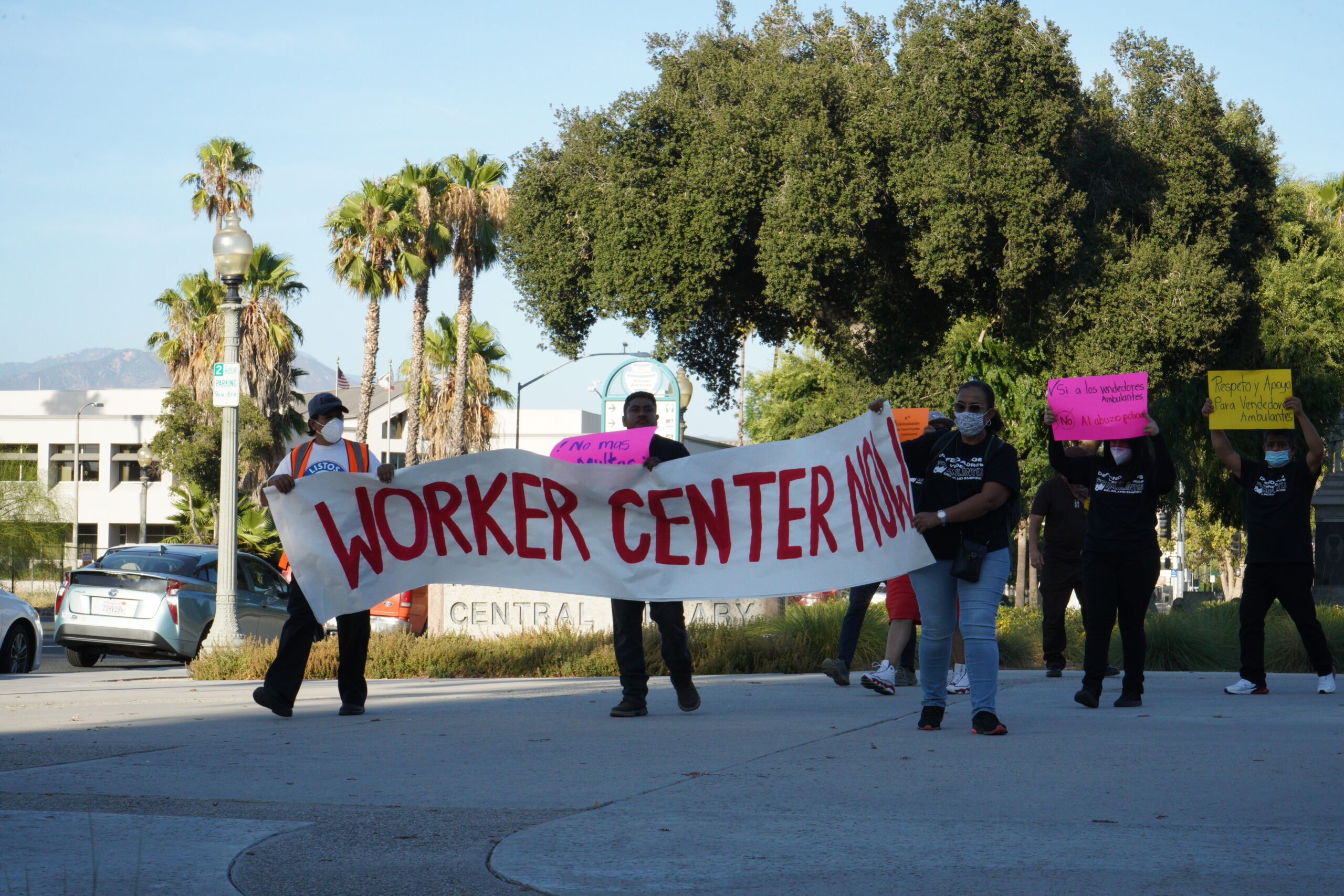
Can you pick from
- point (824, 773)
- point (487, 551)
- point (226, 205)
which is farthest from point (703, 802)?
point (226, 205)

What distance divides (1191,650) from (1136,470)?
498 cm

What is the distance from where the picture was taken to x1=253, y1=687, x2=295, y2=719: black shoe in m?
7.64

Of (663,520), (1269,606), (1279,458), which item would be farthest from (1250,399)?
(663,520)

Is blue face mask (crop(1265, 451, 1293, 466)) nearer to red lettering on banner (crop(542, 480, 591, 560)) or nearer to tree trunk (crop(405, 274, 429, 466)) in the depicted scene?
red lettering on banner (crop(542, 480, 591, 560))

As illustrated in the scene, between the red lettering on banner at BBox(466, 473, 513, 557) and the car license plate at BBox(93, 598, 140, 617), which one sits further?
the car license plate at BBox(93, 598, 140, 617)

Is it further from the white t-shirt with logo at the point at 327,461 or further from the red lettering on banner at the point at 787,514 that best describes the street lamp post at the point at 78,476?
the red lettering on banner at the point at 787,514

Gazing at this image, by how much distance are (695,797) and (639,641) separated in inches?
106

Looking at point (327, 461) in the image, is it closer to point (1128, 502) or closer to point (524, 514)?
point (524, 514)

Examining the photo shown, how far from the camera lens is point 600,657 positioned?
12.1 metres

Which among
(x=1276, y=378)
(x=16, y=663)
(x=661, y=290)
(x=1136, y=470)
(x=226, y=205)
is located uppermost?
(x=226, y=205)

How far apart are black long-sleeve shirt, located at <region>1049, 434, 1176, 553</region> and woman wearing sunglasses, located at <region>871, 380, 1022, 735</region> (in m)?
1.59

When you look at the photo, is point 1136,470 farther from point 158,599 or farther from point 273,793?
point 158,599

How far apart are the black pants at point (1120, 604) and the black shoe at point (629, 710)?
2.75 m

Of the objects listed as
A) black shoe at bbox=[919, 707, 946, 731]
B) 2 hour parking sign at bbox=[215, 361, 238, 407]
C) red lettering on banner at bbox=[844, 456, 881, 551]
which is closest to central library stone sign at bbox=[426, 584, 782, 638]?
2 hour parking sign at bbox=[215, 361, 238, 407]
